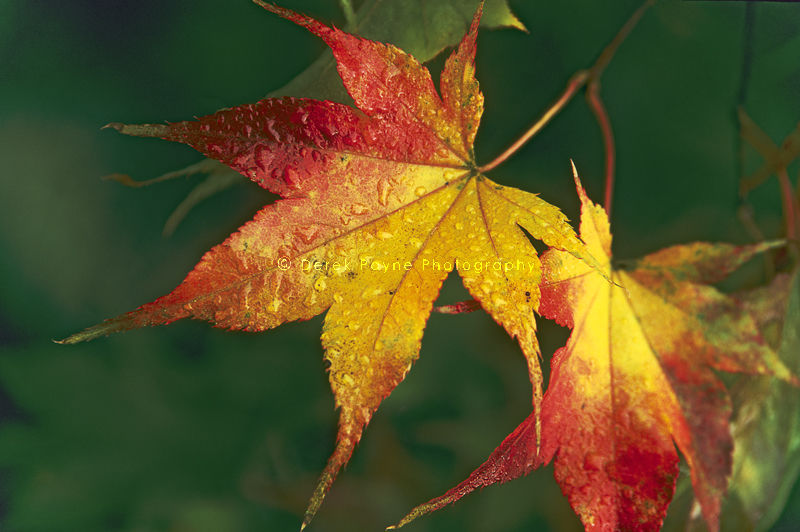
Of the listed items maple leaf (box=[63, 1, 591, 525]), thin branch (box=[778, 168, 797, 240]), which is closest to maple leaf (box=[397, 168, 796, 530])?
maple leaf (box=[63, 1, 591, 525])

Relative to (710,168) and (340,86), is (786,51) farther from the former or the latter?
(340,86)

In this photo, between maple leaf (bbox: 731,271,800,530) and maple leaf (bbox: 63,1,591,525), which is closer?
maple leaf (bbox: 63,1,591,525)

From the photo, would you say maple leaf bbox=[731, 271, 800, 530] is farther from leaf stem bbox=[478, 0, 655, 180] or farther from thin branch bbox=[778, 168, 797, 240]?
leaf stem bbox=[478, 0, 655, 180]

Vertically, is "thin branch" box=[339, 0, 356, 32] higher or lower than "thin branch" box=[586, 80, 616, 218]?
higher

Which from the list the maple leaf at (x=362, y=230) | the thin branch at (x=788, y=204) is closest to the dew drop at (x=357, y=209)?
the maple leaf at (x=362, y=230)

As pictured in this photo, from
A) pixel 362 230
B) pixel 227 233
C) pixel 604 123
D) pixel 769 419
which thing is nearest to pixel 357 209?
pixel 362 230

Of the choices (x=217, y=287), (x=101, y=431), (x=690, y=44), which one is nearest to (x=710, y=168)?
(x=690, y=44)

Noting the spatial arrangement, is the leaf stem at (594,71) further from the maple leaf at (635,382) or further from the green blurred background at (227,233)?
the maple leaf at (635,382)
